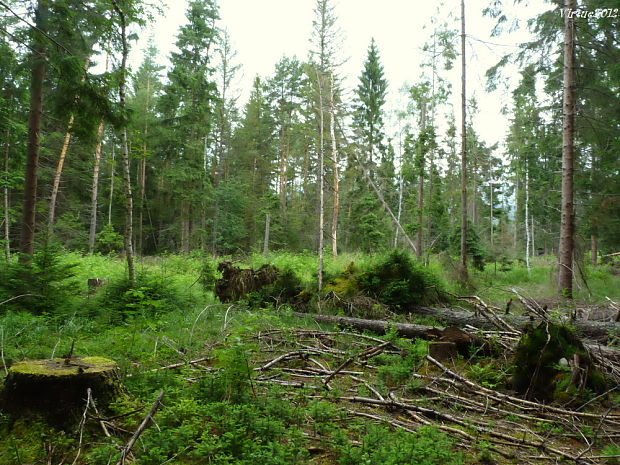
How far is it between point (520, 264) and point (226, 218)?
837 inches

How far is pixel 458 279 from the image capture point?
1230 centimetres

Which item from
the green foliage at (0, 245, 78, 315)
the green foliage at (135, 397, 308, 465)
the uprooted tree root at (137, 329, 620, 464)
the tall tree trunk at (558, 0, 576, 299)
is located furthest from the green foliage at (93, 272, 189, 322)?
the tall tree trunk at (558, 0, 576, 299)

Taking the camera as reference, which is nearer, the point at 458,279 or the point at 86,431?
the point at 86,431

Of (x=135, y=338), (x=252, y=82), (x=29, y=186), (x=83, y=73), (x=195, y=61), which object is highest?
(x=252, y=82)

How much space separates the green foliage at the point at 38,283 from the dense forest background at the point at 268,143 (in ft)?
1.85

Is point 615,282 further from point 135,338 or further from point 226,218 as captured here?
point 226,218

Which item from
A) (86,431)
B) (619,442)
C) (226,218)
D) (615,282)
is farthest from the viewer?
(226,218)

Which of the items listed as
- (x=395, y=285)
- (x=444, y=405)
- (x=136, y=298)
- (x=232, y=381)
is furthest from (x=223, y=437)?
(x=395, y=285)

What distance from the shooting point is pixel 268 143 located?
32.3 meters

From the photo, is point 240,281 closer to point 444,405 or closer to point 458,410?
point 444,405

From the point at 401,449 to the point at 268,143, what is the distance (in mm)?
31521

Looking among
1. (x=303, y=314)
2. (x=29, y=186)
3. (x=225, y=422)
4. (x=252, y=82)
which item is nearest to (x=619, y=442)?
(x=225, y=422)

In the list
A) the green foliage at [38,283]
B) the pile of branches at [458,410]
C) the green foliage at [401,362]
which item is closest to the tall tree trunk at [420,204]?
the green foliage at [401,362]

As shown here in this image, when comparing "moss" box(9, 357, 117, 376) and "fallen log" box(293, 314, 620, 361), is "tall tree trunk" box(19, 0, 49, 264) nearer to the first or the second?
"fallen log" box(293, 314, 620, 361)
